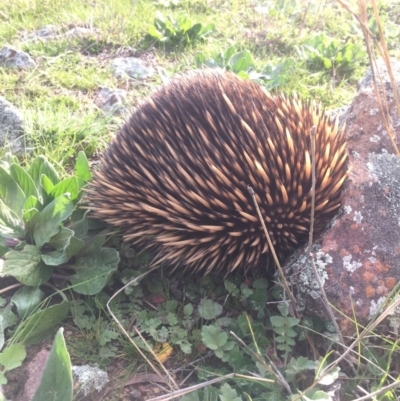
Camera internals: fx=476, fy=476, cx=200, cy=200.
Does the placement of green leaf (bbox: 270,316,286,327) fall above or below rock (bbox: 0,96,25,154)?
below

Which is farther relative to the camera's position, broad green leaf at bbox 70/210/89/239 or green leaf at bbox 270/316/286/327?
broad green leaf at bbox 70/210/89/239

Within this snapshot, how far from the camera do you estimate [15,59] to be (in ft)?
10.2

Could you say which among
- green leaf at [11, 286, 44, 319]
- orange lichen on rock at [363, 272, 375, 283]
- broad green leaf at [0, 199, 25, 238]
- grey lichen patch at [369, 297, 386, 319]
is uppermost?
broad green leaf at [0, 199, 25, 238]

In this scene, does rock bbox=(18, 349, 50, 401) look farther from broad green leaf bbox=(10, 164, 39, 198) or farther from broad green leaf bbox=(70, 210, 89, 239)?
broad green leaf bbox=(10, 164, 39, 198)

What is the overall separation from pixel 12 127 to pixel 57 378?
62.7 inches

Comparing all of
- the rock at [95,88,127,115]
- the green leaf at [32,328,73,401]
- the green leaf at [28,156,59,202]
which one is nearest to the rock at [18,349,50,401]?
the green leaf at [32,328,73,401]

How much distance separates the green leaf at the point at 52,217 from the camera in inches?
69.0

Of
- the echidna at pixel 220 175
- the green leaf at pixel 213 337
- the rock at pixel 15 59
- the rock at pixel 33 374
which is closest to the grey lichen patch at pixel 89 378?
the rock at pixel 33 374

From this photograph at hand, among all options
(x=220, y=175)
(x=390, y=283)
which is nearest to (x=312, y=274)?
(x=390, y=283)

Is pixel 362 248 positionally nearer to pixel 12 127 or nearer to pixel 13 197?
pixel 13 197

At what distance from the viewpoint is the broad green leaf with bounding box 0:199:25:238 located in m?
1.79

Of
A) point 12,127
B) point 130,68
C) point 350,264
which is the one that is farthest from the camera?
point 130,68

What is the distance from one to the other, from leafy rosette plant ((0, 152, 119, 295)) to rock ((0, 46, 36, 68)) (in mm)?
1390

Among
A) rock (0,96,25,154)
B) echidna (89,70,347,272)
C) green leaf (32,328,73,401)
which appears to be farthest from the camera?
rock (0,96,25,154)
